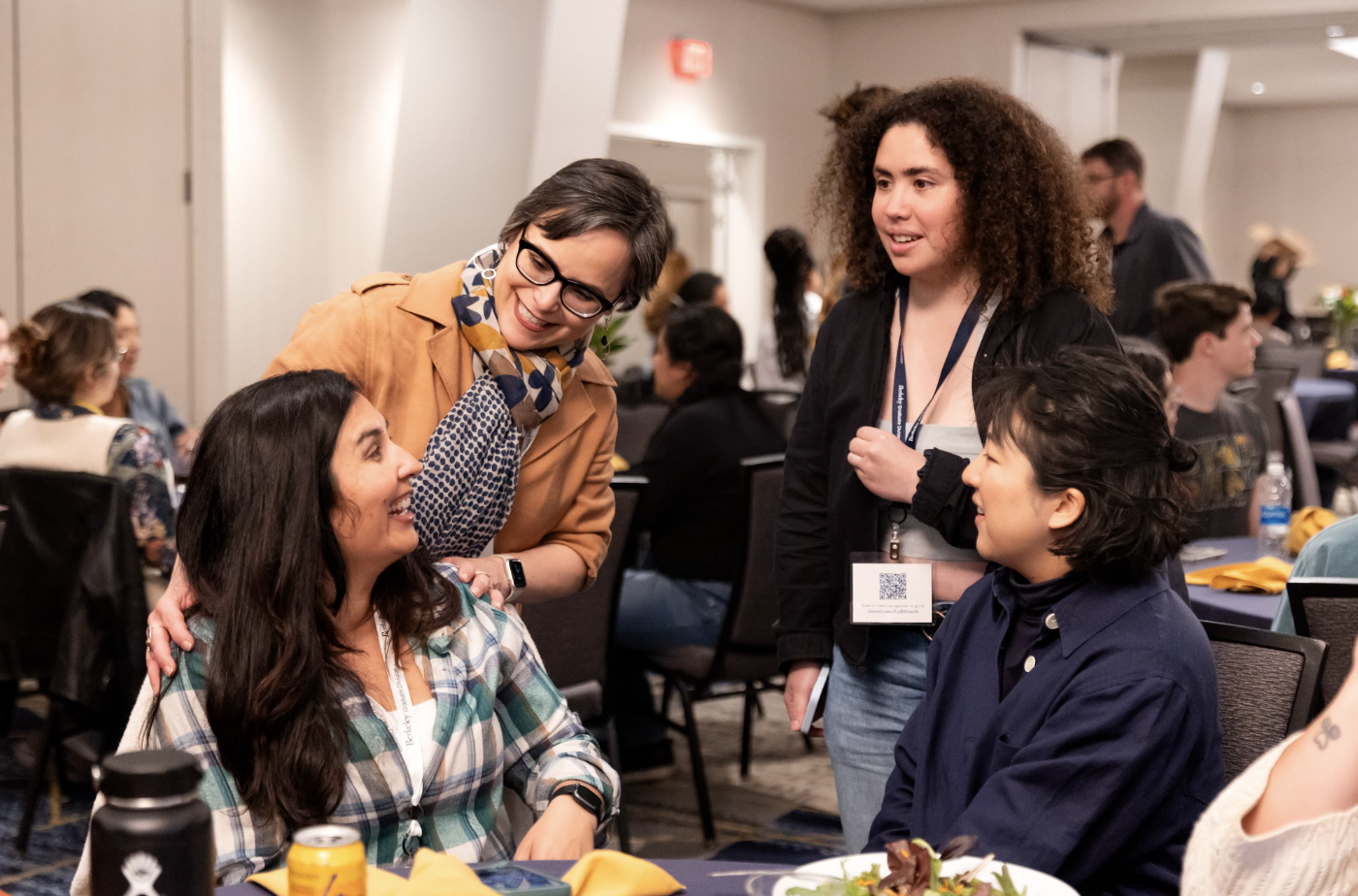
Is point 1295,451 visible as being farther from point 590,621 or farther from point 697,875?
point 697,875

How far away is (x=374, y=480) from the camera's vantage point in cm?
161

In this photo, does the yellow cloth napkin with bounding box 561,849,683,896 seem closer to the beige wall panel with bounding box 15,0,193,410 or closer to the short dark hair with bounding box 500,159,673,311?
the short dark hair with bounding box 500,159,673,311

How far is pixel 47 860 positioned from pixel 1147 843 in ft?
8.97

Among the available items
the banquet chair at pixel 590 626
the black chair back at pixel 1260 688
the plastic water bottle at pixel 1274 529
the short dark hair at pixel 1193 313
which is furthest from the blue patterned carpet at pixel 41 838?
the short dark hair at pixel 1193 313

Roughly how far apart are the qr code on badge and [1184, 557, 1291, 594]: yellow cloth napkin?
1.18 metres

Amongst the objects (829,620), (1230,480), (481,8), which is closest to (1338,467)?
(1230,480)

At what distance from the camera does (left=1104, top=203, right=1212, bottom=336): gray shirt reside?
17.9ft

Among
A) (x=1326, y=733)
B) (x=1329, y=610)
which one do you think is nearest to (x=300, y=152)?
(x=1329, y=610)

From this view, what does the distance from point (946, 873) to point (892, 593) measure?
0.75 meters

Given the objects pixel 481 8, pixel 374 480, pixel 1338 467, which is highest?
pixel 481 8

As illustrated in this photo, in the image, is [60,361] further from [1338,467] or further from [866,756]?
[1338,467]

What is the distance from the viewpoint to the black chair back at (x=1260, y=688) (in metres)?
1.66

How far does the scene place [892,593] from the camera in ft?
6.42

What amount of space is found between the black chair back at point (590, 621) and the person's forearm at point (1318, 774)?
1.96 meters
